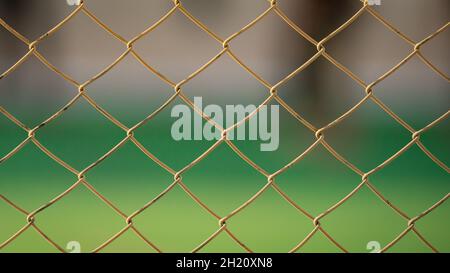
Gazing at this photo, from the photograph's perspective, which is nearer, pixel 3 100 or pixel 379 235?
pixel 379 235

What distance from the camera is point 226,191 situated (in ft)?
10.3

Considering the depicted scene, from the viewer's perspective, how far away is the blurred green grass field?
2.58m

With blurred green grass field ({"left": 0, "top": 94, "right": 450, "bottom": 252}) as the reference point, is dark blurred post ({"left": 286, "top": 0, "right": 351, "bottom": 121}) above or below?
above

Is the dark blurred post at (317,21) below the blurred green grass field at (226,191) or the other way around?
the other way around

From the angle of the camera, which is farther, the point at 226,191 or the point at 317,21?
the point at 317,21

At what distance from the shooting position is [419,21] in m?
5.65

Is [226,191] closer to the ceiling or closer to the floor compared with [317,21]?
closer to the floor

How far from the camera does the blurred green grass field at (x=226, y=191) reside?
102 inches

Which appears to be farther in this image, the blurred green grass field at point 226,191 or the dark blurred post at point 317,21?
the dark blurred post at point 317,21

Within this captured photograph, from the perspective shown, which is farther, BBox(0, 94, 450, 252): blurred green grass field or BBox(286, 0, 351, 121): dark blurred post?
BBox(286, 0, 351, 121): dark blurred post

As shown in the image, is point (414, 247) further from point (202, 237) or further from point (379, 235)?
point (202, 237)

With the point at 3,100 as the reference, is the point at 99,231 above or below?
below

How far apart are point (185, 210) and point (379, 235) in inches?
36.9
